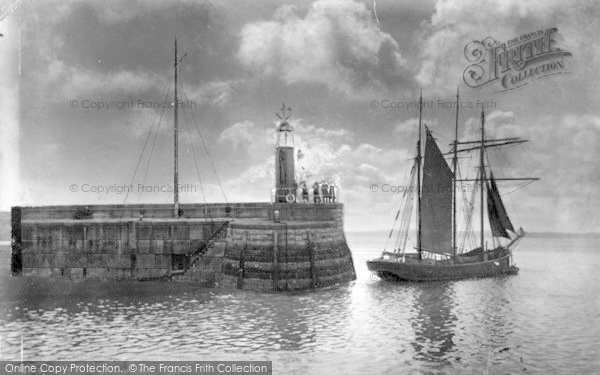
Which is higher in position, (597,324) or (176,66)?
(176,66)

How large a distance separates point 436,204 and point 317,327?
75.7ft

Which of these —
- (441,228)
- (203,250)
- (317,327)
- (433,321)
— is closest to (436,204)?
(441,228)

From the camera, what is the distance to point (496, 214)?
149 ft

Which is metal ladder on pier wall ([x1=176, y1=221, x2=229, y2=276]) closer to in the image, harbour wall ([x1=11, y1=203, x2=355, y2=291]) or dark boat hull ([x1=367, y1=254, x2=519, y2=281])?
harbour wall ([x1=11, y1=203, x2=355, y2=291])

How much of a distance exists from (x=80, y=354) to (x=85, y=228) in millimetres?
19311

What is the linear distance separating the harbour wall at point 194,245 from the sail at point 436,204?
9.95 m

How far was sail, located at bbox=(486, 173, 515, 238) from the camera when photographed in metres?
45.2

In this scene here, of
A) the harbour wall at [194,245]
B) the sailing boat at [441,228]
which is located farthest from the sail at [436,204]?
the harbour wall at [194,245]

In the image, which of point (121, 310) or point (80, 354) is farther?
point (121, 310)

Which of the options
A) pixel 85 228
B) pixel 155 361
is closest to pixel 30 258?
pixel 85 228

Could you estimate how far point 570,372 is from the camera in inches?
688

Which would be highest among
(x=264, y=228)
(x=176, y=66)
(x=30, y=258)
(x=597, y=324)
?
(x=176, y=66)

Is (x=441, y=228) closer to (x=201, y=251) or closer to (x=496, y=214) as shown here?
(x=496, y=214)

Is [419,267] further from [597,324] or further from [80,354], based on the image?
[80,354]
